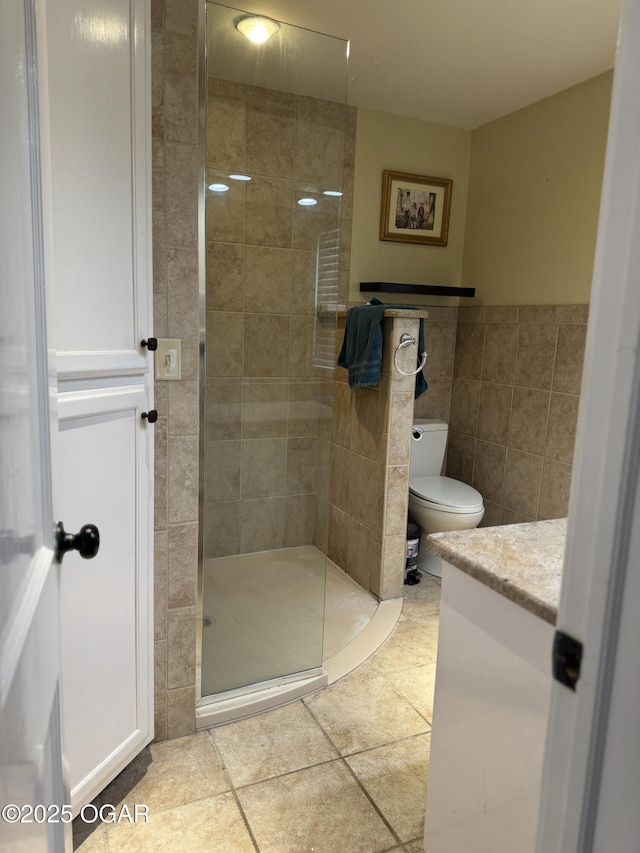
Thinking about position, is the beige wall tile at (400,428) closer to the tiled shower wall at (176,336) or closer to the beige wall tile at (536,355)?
the beige wall tile at (536,355)

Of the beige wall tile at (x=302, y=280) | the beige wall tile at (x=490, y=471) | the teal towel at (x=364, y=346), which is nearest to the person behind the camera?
the beige wall tile at (x=302, y=280)

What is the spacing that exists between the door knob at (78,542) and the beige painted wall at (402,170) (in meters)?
2.64

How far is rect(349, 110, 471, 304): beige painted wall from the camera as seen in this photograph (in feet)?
10.7

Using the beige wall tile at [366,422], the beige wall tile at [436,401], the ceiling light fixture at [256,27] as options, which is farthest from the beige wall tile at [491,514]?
the ceiling light fixture at [256,27]

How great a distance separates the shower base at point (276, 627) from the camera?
78.6 inches

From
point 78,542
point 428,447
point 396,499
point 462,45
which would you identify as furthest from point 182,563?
point 462,45

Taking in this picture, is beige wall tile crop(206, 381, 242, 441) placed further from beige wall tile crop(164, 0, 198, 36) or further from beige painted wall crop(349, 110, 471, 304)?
beige painted wall crop(349, 110, 471, 304)

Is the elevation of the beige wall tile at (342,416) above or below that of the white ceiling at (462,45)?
below

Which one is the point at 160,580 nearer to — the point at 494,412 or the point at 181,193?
the point at 181,193

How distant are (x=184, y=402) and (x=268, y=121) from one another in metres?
1.19

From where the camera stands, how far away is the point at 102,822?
157cm

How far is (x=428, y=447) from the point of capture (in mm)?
3371

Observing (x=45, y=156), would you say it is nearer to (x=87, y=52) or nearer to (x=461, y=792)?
(x=87, y=52)

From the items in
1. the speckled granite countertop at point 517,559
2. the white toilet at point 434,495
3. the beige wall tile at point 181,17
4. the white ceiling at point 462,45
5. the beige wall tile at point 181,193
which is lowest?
the white toilet at point 434,495
